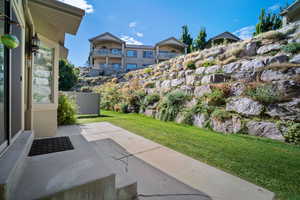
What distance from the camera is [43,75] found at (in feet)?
11.8

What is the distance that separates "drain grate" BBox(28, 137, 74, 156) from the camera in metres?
2.08

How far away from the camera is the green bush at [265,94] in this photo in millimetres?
4257

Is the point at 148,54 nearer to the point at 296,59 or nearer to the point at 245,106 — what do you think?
the point at 296,59

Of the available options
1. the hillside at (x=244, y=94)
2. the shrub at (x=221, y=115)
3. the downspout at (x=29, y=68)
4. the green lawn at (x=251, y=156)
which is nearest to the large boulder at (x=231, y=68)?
the hillside at (x=244, y=94)

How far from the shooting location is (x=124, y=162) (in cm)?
247

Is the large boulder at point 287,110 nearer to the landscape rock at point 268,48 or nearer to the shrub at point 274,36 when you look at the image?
the landscape rock at point 268,48

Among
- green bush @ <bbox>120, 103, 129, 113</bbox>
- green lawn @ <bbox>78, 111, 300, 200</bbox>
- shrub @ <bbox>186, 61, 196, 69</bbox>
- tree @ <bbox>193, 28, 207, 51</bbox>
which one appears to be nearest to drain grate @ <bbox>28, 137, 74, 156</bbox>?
green lawn @ <bbox>78, 111, 300, 200</bbox>

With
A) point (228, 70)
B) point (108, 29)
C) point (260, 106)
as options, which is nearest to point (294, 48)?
point (228, 70)

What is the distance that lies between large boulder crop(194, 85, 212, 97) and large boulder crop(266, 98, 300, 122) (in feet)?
7.56

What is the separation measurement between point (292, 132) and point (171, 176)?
149 inches

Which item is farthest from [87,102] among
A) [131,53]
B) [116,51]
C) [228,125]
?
[131,53]

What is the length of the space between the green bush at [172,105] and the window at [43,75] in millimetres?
4631

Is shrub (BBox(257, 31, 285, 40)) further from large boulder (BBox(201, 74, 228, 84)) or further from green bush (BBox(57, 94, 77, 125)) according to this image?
green bush (BBox(57, 94, 77, 125))

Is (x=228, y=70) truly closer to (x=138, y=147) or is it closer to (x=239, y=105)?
(x=239, y=105)
